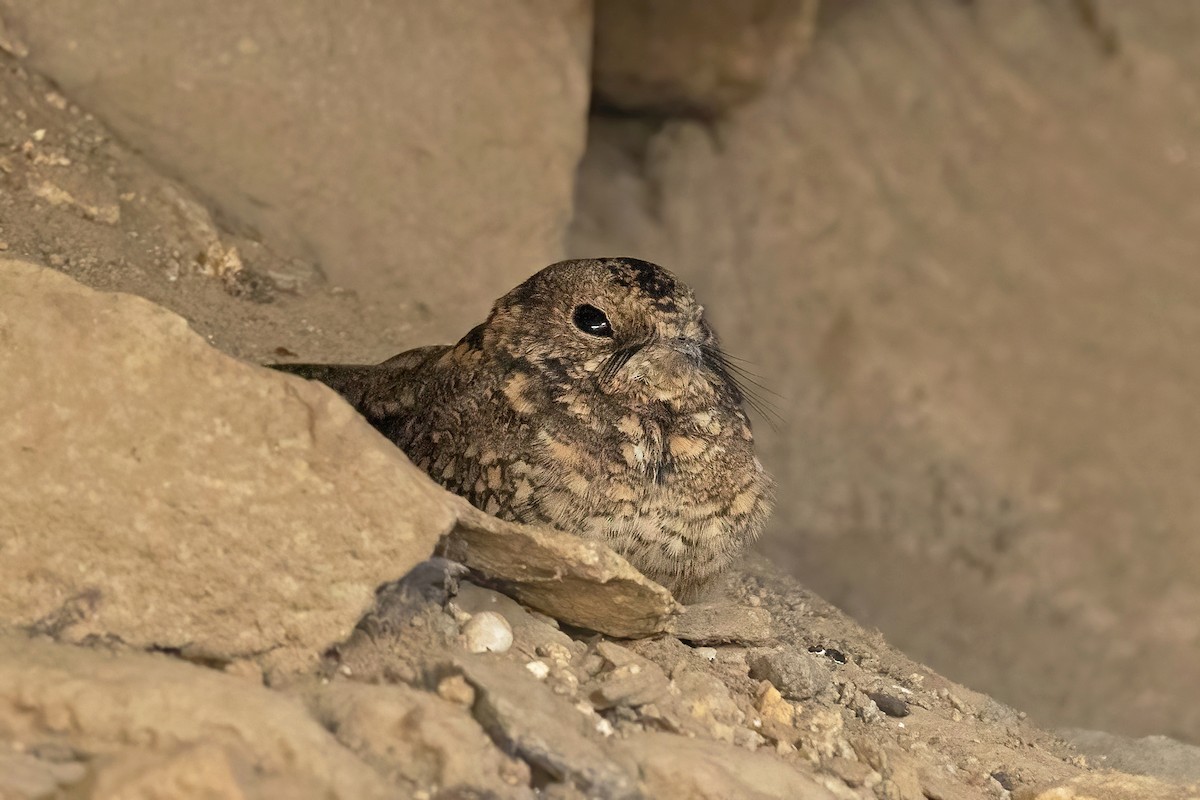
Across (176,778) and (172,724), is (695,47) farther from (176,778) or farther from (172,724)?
(176,778)

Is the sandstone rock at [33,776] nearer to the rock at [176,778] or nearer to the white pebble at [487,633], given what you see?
the rock at [176,778]

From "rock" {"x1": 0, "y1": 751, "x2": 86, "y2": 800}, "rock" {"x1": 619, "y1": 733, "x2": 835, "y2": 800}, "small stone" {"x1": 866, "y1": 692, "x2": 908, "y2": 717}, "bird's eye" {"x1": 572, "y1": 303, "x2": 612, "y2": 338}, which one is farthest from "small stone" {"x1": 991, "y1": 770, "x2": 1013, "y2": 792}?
"rock" {"x1": 0, "y1": 751, "x2": 86, "y2": 800}

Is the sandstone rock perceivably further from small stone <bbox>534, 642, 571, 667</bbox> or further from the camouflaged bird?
the camouflaged bird

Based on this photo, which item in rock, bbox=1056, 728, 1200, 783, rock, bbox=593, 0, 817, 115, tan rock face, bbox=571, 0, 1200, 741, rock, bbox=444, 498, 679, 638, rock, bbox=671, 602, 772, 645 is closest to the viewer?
rock, bbox=444, 498, 679, 638

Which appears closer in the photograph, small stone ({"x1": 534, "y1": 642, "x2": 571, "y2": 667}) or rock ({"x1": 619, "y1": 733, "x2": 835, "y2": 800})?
rock ({"x1": 619, "y1": 733, "x2": 835, "y2": 800})

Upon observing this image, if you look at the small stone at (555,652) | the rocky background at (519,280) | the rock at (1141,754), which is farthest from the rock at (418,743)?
the rock at (1141,754)

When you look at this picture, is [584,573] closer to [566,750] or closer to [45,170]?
[566,750]

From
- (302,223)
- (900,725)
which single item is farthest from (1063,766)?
(302,223)
